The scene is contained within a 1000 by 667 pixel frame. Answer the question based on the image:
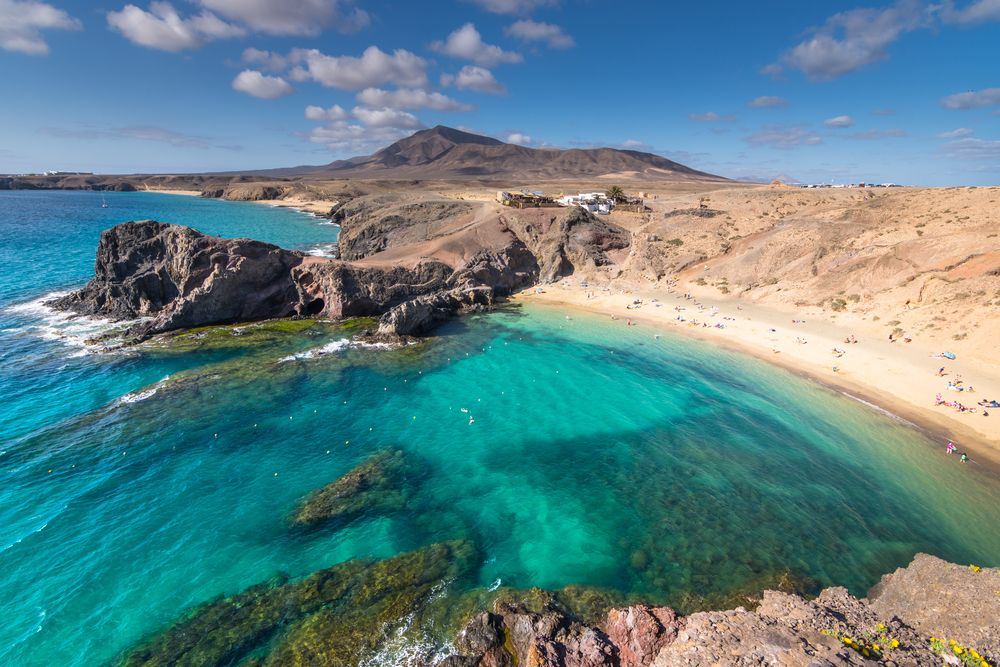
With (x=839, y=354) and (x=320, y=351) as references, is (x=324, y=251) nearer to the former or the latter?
(x=320, y=351)

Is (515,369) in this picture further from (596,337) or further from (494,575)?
(494,575)

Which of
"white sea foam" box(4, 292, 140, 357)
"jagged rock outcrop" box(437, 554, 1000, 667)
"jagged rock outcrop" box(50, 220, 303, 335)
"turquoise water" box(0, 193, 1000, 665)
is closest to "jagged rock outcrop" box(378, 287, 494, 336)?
"turquoise water" box(0, 193, 1000, 665)

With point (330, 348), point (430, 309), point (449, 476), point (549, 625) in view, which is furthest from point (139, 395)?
point (549, 625)

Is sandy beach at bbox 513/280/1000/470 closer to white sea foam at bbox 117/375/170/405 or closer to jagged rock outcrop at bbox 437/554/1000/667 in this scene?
jagged rock outcrop at bbox 437/554/1000/667

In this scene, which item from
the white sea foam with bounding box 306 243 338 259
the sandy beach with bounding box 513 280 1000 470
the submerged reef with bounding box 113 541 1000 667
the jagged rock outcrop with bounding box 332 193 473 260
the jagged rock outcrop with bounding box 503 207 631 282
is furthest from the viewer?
the white sea foam with bounding box 306 243 338 259

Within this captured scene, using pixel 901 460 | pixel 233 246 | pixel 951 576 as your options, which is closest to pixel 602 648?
pixel 951 576
